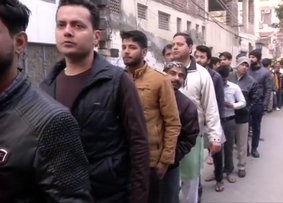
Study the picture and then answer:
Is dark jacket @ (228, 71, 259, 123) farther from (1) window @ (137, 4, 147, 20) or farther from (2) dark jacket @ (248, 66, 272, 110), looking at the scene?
(1) window @ (137, 4, 147, 20)

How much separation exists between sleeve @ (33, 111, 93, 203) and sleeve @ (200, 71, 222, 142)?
3.25 meters

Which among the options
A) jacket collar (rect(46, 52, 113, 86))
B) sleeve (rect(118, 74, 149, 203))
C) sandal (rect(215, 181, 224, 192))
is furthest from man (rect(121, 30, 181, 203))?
sandal (rect(215, 181, 224, 192))

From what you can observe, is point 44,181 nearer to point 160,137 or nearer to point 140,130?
point 140,130

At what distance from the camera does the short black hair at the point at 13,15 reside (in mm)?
1531

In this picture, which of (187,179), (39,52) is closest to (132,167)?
(187,179)

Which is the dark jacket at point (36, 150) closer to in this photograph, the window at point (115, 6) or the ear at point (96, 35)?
the ear at point (96, 35)

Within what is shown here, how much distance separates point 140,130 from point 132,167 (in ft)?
0.62

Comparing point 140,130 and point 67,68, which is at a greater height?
point 67,68

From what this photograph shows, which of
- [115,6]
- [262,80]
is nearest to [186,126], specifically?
[262,80]

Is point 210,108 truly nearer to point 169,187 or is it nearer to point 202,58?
point 169,187

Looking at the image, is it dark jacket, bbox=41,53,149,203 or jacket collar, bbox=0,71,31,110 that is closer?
jacket collar, bbox=0,71,31,110

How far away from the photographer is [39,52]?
25.0ft

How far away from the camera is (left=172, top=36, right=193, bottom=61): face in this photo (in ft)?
15.2

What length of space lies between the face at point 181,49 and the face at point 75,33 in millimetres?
2246
